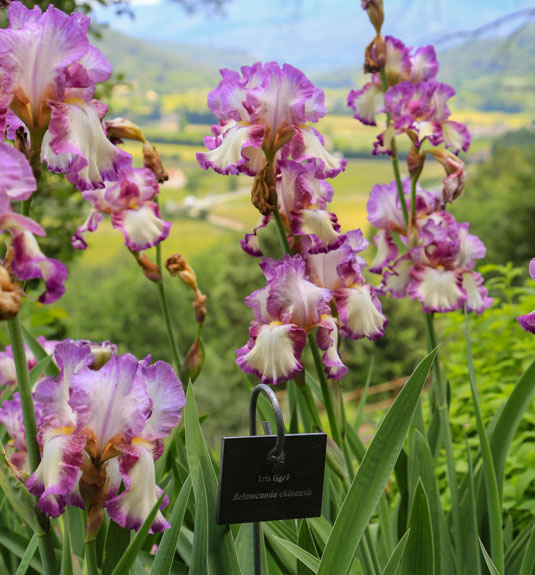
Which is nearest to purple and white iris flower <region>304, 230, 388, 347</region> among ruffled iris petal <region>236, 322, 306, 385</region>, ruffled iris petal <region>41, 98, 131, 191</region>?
ruffled iris petal <region>236, 322, 306, 385</region>

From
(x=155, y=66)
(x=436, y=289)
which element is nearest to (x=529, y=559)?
(x=436, y=289)

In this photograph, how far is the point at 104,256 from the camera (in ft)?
21.3

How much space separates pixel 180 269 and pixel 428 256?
0.43 meters

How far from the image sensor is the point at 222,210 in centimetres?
677

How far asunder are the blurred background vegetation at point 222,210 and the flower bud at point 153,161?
3.95 feet

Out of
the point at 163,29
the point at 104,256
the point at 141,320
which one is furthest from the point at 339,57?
the point at 141,320

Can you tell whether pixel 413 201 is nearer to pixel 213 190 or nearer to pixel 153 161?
pixel 153 161

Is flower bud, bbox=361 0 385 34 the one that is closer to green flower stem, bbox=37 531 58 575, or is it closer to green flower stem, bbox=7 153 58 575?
green flower stem, bbox=7 153 58 575

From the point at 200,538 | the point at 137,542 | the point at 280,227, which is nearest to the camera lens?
the point at 137,542

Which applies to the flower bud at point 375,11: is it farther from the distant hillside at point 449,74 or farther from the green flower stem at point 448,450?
the distant hillside at point 449,74

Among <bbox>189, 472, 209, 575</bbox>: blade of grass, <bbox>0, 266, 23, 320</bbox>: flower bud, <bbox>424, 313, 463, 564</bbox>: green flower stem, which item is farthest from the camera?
<bbox>424, 313, 463, 564</bbox>: green flower stem

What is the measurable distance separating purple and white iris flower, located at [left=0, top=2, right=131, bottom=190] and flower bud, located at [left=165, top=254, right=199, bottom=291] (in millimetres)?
524

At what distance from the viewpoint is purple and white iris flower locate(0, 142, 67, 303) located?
1.86ft

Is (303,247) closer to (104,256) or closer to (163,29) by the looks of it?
(104,256)
